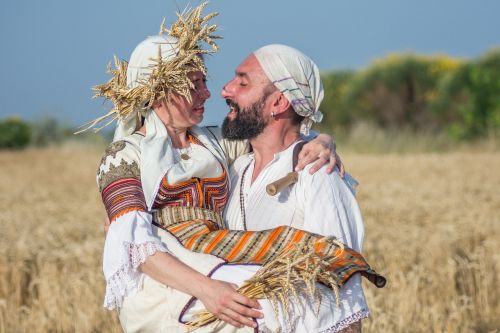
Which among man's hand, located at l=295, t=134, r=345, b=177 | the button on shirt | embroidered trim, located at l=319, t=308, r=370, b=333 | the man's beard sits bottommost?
embroidered trim, located at l=319, t=308, r=370, b=333

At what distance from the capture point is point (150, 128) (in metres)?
3.98

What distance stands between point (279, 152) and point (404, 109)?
1361 inches

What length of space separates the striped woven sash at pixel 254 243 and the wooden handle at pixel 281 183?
184 millimetres

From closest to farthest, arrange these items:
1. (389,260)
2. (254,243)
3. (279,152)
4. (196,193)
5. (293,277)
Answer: (293,277)
(254,243)
(196,193)
(279,152)
(389,260)

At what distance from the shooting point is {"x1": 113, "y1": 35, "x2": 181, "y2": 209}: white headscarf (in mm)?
3762

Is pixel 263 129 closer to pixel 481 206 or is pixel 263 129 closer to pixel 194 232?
pixel 194 232

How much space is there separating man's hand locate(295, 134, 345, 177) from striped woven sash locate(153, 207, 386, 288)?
405 millimetres

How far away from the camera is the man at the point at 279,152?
3.84 m

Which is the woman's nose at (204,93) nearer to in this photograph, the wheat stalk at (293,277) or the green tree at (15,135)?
the wheat stalk at (293,277)

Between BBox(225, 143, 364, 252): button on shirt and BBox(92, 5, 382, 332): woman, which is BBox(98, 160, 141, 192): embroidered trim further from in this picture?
BBox(225, 143, 364, 252): button on shirt

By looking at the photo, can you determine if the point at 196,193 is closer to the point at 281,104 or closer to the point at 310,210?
the point at 310,210

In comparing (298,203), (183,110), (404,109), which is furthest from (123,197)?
(404,109)

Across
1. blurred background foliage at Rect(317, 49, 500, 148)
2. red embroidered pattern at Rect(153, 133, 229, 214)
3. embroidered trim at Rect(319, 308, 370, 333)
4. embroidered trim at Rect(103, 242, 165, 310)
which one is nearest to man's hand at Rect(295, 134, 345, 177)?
red embroidered pattern at Rect(153, 133, 229, 214)

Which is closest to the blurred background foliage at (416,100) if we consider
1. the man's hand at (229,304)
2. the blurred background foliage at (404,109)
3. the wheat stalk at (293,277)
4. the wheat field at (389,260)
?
the blurred background foliage at (404,109)
